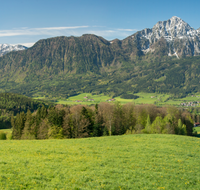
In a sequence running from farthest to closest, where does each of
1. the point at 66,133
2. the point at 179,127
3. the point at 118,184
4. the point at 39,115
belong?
the point at 179,127
the point at 39,115
the point at 66,133
the point at 118,184

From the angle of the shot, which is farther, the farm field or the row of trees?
the row of trees

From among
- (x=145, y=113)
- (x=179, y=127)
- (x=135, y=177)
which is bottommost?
(x=179, y=127)

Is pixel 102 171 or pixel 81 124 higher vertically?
pixel 102 171

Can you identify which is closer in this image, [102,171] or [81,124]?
[102,171]

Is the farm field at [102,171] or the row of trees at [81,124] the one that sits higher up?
the farm field at [102,171]

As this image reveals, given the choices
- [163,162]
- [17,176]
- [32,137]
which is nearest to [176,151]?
[163,162]

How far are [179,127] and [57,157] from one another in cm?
7199

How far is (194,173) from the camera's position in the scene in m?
23.0

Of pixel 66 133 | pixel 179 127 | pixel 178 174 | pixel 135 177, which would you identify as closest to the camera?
pixel 135 177

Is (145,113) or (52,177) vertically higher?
(52,177)

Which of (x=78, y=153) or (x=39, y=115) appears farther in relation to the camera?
(x=39, y=115)

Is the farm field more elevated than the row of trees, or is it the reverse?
the farm field

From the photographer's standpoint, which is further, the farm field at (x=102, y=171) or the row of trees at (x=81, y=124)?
the row of trees at (x=81, y=124)

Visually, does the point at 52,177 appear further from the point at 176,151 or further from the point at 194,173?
the point at 176,151
